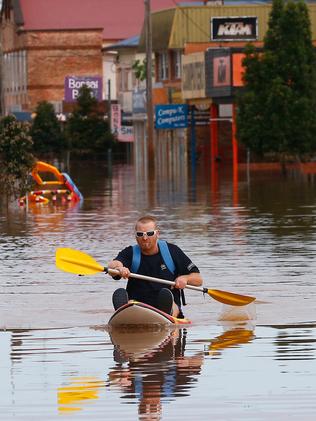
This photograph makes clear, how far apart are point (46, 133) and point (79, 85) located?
4.31 m

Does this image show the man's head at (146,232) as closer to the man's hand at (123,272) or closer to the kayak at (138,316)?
the man's hand at (123,272)

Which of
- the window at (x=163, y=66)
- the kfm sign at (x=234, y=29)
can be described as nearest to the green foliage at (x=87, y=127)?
the window at (x=163, y=66)

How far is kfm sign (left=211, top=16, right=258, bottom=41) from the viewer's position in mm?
73188

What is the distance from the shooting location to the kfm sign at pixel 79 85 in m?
106

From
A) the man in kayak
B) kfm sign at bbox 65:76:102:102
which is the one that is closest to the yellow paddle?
the man in kayak

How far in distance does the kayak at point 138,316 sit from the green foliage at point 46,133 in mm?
92214

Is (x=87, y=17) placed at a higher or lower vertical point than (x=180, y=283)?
higher

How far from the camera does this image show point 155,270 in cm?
1594

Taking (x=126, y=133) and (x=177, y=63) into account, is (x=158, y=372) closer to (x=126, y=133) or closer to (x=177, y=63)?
(x=177, y=63)

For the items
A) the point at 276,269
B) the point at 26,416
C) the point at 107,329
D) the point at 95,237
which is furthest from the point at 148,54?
the point at 26,416

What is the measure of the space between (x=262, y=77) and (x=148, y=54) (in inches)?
374

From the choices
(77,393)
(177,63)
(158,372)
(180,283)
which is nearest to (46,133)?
(177,63)

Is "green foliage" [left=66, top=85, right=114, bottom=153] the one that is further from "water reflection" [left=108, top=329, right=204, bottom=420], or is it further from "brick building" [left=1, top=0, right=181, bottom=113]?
"water reflection" [left=108, top=329, right=204, bottom=420]

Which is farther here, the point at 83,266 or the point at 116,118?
the point at 116,118
